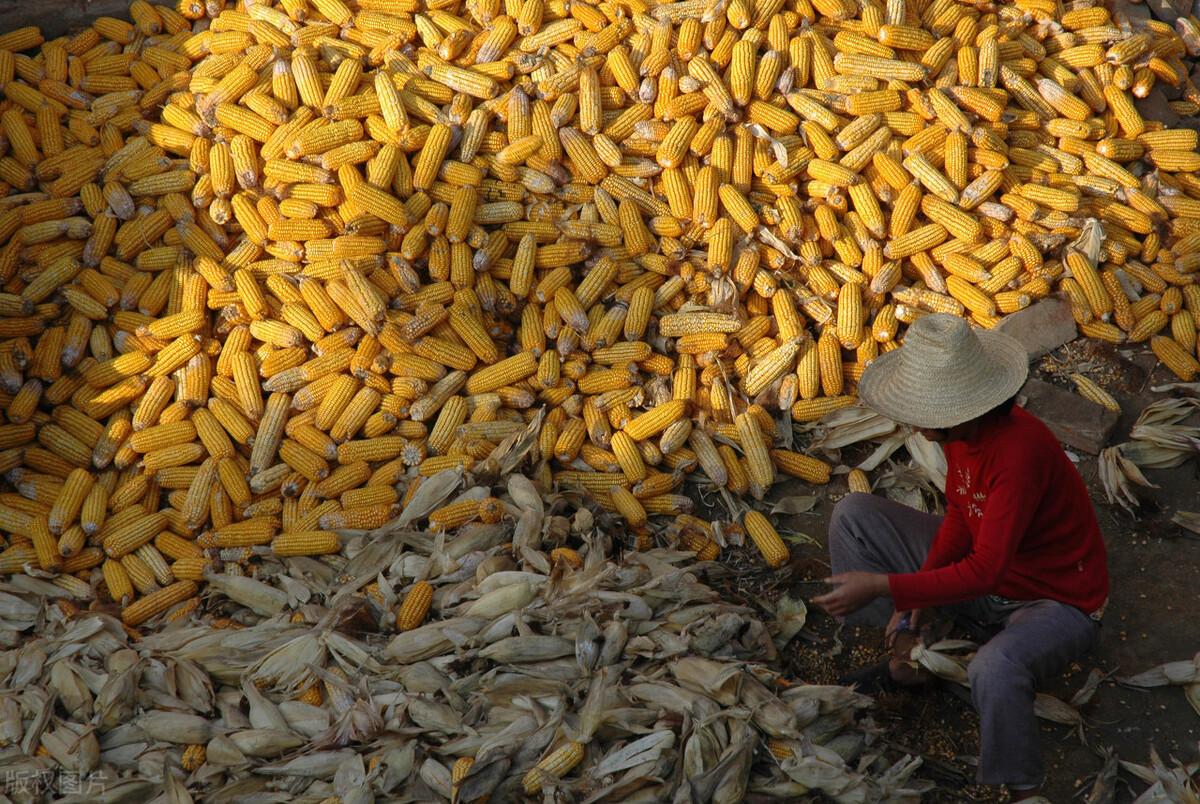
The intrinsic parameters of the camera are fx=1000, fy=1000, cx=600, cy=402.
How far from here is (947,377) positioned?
3723 millimetres

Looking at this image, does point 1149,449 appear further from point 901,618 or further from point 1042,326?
point 901,618

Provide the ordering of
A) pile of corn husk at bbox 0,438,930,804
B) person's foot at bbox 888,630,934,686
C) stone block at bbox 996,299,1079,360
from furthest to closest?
stone block at bbox 996,299,1079,360 < person's foot at bbox 888,630,934,686 < pile of corn husk at bbox 0,438,930,804

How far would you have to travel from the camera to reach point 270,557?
5.09 m

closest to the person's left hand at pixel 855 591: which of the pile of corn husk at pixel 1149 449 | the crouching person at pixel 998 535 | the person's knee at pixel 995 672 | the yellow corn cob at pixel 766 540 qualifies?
the crouching person at pixel 998 535

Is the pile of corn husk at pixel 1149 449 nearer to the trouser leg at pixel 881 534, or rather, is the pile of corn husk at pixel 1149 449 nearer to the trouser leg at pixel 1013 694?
the trouser leg at pixel 881 534

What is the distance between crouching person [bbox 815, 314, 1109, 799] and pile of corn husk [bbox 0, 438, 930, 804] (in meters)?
0.52

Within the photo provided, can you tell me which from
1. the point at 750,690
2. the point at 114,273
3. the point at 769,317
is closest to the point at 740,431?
the point at 769,317

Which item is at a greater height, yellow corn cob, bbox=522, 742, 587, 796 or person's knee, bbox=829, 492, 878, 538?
person's knee, bbox=829, 492, 878, 538

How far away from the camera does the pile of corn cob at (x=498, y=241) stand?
5379mm

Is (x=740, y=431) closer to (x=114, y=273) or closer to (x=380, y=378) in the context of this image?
(x=380, y=378)

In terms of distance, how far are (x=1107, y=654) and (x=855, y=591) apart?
182cm

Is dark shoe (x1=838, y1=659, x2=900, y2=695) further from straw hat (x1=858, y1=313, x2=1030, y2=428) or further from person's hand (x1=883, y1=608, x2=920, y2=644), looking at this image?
straw hat (x1=858, y1=313, x2=1030, y2=428)

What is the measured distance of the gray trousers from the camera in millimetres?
3723

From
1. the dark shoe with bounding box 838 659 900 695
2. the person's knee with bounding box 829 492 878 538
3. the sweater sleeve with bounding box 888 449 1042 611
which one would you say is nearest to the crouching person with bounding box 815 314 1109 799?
the sweater sleeve with bounding box 888 449 1042 611
